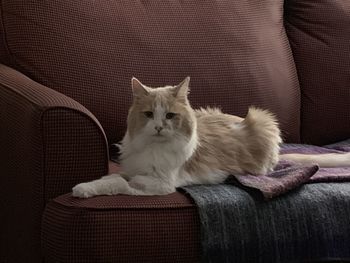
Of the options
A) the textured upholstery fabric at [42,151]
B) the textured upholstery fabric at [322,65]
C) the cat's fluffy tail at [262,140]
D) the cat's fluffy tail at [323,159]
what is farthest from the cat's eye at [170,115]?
the textured upholstery fabric at [322,65]

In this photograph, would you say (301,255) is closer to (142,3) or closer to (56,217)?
(56,217)

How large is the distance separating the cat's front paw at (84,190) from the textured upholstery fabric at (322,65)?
1086 millimetres

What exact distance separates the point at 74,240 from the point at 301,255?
54cm

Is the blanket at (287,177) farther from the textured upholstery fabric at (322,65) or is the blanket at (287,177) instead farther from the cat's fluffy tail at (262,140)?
the textured upholstery fabric at (322,65)

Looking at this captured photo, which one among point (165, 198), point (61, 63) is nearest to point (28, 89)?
point (61, 63)

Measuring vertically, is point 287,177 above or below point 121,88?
below

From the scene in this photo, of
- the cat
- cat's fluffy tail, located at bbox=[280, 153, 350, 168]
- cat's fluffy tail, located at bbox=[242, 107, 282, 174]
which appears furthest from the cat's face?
cat's fluffy tail, located at bbox=[280, 153, 350, 168]

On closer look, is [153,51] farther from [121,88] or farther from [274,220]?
[274,220]

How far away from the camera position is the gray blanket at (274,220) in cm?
147

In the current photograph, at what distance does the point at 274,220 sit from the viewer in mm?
1514

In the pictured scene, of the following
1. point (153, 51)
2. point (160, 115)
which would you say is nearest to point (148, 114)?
point (160, 115)

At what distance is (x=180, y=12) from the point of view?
2176 mm

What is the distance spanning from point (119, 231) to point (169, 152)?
0.96 feet

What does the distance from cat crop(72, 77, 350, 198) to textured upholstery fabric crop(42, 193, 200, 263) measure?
0.07m
